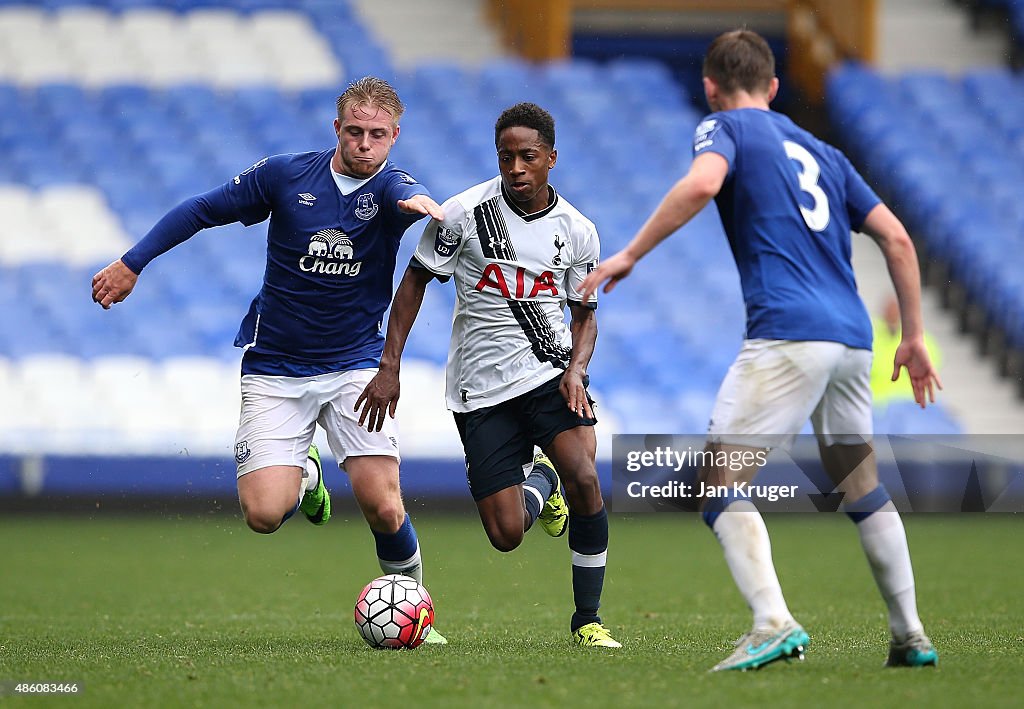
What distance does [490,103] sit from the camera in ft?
54.5

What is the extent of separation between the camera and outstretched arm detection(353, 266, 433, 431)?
6.05 metres

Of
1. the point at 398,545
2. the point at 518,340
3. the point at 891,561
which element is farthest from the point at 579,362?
the point at 891,561

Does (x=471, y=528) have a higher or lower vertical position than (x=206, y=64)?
lower

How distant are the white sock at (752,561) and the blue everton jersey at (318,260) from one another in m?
2.15

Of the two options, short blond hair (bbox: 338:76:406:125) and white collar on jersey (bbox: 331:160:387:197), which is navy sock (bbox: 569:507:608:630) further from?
short blond hair (bbox: 338:76:406:125)

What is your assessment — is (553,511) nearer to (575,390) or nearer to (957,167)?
(575,390)

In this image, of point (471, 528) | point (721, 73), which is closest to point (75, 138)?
point (471, 528)

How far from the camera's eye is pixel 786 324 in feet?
16.1

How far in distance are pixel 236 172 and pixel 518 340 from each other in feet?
32.4

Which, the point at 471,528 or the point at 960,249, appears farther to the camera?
the point at 960,249

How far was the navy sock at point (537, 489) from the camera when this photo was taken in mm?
6695

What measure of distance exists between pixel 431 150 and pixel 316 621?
966 cm

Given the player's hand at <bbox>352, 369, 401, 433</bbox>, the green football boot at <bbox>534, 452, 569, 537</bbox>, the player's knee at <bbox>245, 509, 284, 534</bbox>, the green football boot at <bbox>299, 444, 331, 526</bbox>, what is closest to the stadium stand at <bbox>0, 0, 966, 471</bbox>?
the green football boot at <bbox>534, 452, 569, 537</bbox>

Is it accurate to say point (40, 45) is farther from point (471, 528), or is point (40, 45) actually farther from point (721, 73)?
point (721, 73)
